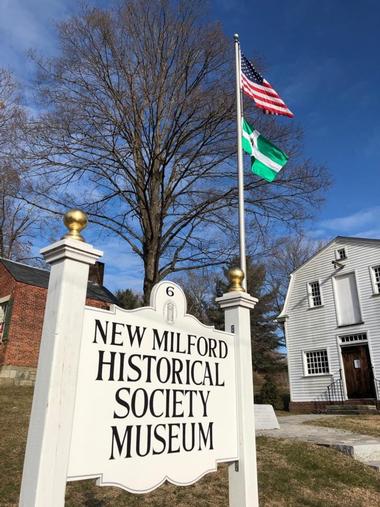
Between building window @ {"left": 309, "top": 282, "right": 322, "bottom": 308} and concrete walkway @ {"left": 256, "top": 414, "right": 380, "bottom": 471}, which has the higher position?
building window @ {"left": 309, "top": 282, "right": 322, "bottom": 308}

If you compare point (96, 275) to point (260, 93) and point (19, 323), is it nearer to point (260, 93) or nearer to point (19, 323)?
point (19, 323)

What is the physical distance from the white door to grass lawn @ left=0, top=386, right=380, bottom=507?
1267 cm

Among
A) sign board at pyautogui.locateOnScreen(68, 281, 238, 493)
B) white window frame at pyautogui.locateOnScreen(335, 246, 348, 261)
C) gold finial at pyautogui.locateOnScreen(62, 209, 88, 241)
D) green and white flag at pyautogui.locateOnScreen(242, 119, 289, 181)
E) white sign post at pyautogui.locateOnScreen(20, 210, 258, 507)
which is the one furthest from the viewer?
white window frame at pyautogui.locateOnScreen(335, 246, 348, 261)

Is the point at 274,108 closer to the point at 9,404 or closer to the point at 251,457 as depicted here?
the point at 251,457

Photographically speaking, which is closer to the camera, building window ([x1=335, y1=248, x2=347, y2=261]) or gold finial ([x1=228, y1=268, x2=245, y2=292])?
gold finial ([x1=228, y1=268, x2=245, y2=292])

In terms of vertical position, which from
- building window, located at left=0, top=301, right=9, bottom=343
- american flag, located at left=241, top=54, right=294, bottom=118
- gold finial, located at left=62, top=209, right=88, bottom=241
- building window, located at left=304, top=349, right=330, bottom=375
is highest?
american flag, located at left=241, top=54, right=294, bottom=118

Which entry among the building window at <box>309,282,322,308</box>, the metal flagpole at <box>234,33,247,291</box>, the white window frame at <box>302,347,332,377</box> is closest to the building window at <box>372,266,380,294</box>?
the building window at <box>309,282,322,308</box>

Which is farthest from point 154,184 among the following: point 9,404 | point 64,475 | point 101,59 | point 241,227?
point 64,475

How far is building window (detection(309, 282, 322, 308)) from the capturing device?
2008 centimetres

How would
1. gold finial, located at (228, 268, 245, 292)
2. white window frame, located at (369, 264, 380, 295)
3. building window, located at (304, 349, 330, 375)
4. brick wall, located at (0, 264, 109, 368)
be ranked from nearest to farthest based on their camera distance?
gold finial, located at (228, 268, 245, 292)
brick wall, located at (0, 264, 109, 368)
white window frame, located at (369, 264, 380, 295)
building window, located at (304, 349, 330, 375)

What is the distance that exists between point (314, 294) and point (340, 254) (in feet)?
7.59

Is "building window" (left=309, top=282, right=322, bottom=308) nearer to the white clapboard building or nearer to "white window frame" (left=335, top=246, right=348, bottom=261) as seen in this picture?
the white clapboard building

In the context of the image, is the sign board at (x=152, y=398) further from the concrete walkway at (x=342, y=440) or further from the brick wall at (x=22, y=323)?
the brick wall at (x=22, y=323)

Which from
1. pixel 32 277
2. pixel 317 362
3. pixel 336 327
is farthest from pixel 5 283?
pixel 336 327
